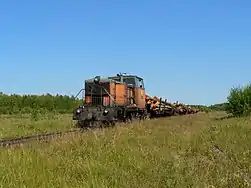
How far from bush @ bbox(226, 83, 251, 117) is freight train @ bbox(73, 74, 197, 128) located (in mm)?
17404

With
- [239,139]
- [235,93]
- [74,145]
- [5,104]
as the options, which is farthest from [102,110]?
[5,104]

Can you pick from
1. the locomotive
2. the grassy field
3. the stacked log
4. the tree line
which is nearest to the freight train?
the locomotive

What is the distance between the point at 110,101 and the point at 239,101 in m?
24.6

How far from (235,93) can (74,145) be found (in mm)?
37547

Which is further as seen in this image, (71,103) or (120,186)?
(71,103)

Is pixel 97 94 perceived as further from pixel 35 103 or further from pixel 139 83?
pixel 35 103

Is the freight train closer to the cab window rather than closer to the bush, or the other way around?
the cab window

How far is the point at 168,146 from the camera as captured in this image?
12859 millimetres

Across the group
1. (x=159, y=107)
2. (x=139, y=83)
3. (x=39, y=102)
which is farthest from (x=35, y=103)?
(x=139, y=83)

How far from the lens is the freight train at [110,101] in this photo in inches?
886

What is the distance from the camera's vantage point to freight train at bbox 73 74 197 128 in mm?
22500

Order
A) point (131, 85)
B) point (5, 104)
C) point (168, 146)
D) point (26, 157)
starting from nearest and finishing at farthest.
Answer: point (26, 157) → point (168, 146) → point (131, 85) → point (5, 104)

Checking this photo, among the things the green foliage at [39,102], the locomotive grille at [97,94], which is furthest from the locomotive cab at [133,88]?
the green foliage at [39,102]

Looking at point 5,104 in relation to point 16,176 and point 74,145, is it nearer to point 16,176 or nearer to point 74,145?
point 74,145
